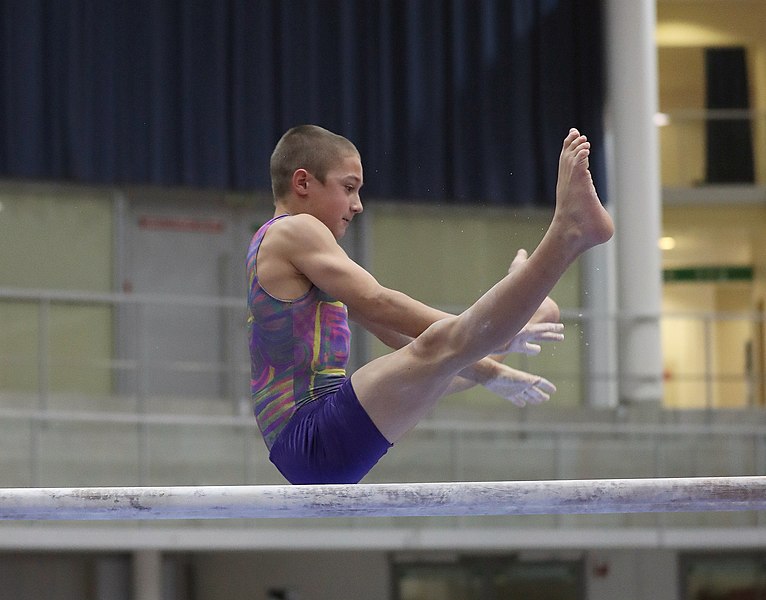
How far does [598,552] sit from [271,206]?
3571 mm

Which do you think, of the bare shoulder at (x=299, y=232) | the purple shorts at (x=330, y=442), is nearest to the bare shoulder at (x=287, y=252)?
the bare shoulder at (x=299, y=232)

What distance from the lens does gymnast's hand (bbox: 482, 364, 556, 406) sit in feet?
11.6

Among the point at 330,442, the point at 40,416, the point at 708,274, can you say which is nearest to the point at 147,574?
the point at 40,416

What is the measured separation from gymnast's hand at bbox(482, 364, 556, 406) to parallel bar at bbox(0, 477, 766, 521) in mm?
819

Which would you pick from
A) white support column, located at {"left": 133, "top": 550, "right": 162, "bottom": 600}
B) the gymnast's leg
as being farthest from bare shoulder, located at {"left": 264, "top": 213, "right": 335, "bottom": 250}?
white support column, located at {"left": 133, "top": 550, "right": 162, "bottom": 600}

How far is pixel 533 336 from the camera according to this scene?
11.4 ft

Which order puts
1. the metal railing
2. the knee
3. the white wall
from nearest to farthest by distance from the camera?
the knee < the metal railing < the white wall

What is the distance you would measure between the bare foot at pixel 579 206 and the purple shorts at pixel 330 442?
1.98ft

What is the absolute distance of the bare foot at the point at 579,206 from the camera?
298 centimetres

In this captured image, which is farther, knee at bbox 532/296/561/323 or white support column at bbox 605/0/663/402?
white support column at bbox 605/0/663/402

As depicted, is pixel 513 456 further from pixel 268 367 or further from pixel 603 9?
pixel 268 367

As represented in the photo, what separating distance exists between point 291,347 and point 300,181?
0.40 metres

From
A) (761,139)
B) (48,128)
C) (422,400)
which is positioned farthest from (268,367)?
(761,139)

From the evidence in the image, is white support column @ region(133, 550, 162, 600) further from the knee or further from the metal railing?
the knee
